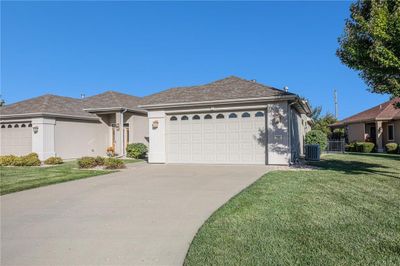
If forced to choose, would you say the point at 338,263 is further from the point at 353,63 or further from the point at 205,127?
the point at 205,127

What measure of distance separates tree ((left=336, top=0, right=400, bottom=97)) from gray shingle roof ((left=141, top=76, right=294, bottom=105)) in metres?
3.72

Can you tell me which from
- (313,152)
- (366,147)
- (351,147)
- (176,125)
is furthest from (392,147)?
(176,125)

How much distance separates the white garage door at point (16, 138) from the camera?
1894cm

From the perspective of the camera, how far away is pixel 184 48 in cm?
2148

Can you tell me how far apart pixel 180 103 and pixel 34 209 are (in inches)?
375

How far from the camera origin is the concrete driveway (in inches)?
149

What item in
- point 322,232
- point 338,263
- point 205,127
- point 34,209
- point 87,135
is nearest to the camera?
point 338,263

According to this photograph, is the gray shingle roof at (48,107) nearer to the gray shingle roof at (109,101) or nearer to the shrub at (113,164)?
the gray shingle roof at (109,101)

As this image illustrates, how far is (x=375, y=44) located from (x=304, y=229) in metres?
6.71

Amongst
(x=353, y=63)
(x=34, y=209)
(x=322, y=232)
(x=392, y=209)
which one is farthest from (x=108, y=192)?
(x=353, y=63)

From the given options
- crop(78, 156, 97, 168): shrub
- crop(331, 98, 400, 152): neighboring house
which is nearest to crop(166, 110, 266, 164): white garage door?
crop(78, 156, 97, 168): shrub

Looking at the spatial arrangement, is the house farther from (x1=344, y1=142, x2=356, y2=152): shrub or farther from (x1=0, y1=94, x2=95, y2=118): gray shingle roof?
(x1=344, y1=142, x2=356, y2=152): shrub

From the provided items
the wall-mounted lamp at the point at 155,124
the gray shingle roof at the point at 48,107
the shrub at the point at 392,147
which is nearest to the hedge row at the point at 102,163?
A: the wall-mounted lamp at the point at 155,124

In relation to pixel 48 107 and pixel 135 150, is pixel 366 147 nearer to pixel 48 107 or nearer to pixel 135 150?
pixel 135 150
